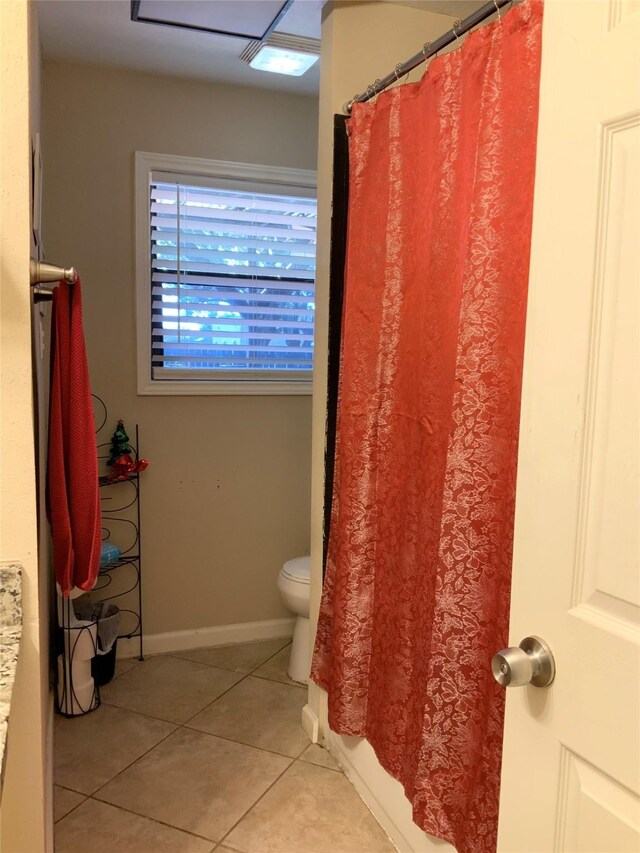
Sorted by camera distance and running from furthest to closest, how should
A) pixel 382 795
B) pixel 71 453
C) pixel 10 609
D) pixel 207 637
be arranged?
pixel 207 637 < pixel 382 795 < pixel 71 453 < pixel 10 609

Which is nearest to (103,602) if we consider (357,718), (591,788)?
(357,718)

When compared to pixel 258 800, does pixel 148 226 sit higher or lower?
higher

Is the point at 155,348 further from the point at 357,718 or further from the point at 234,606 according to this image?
the point at 357,718

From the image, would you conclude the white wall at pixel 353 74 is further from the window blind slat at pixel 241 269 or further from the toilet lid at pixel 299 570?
the window blind slat at pixel 241 269

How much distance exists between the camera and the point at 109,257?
2.91 m

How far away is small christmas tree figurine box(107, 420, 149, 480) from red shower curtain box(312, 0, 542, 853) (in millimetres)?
1106

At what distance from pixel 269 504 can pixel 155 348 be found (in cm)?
90

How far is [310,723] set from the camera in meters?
2.48

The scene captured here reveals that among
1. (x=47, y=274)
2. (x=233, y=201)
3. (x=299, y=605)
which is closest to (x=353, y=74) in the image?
(x=233, y=201)

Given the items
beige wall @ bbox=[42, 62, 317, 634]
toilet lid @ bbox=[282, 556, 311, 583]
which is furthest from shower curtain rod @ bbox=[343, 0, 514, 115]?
toilet lid @ bbox=[282, 556, 311, 583]

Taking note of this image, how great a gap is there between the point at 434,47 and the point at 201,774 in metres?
2.27

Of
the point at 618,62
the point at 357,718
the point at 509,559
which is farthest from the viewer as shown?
the point at 357,718

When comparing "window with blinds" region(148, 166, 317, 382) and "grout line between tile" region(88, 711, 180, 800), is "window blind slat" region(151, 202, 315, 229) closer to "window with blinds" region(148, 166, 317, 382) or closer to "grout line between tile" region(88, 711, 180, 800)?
"window with blinds" region(148, 166, 317, 382)

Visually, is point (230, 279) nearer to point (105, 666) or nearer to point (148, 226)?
point (148, 226)
